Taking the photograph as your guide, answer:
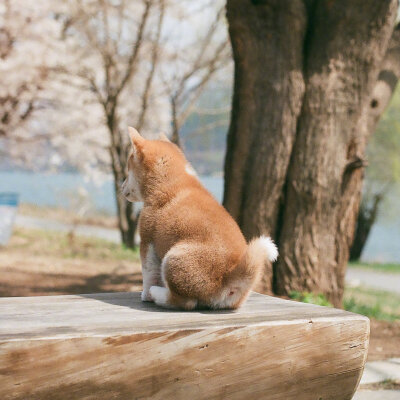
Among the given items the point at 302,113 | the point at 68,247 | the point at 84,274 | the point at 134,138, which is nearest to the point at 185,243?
the point at 134,138

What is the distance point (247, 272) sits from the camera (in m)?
2.22

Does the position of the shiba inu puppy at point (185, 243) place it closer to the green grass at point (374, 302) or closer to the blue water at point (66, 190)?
the green grass at point (374, 302)

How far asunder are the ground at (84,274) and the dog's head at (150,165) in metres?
2.47

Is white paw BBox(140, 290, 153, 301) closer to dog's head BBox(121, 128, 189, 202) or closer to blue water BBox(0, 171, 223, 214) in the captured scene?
dog's head BBox(121, 128, 189, 202)

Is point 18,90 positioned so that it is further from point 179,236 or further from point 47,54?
point 179,236

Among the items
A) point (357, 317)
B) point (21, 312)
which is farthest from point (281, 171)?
point (21, 312)

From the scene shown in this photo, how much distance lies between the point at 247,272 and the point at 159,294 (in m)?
0.43

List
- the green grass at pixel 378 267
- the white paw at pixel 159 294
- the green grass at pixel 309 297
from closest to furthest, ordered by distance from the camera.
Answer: the white paw at pixel 159 294 < the green grass at pixel 309 297 < the green grass at pixel 378 267

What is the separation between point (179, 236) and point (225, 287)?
0.98 feet

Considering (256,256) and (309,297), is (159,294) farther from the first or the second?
(309,297)

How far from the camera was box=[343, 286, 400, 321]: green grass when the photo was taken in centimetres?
596

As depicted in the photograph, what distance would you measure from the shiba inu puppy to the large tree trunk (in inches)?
85.4

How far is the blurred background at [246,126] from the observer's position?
4.66m

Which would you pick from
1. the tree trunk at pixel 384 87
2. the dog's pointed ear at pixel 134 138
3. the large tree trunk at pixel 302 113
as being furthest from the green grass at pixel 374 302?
the dog's pointed ear at pixel 134 138
